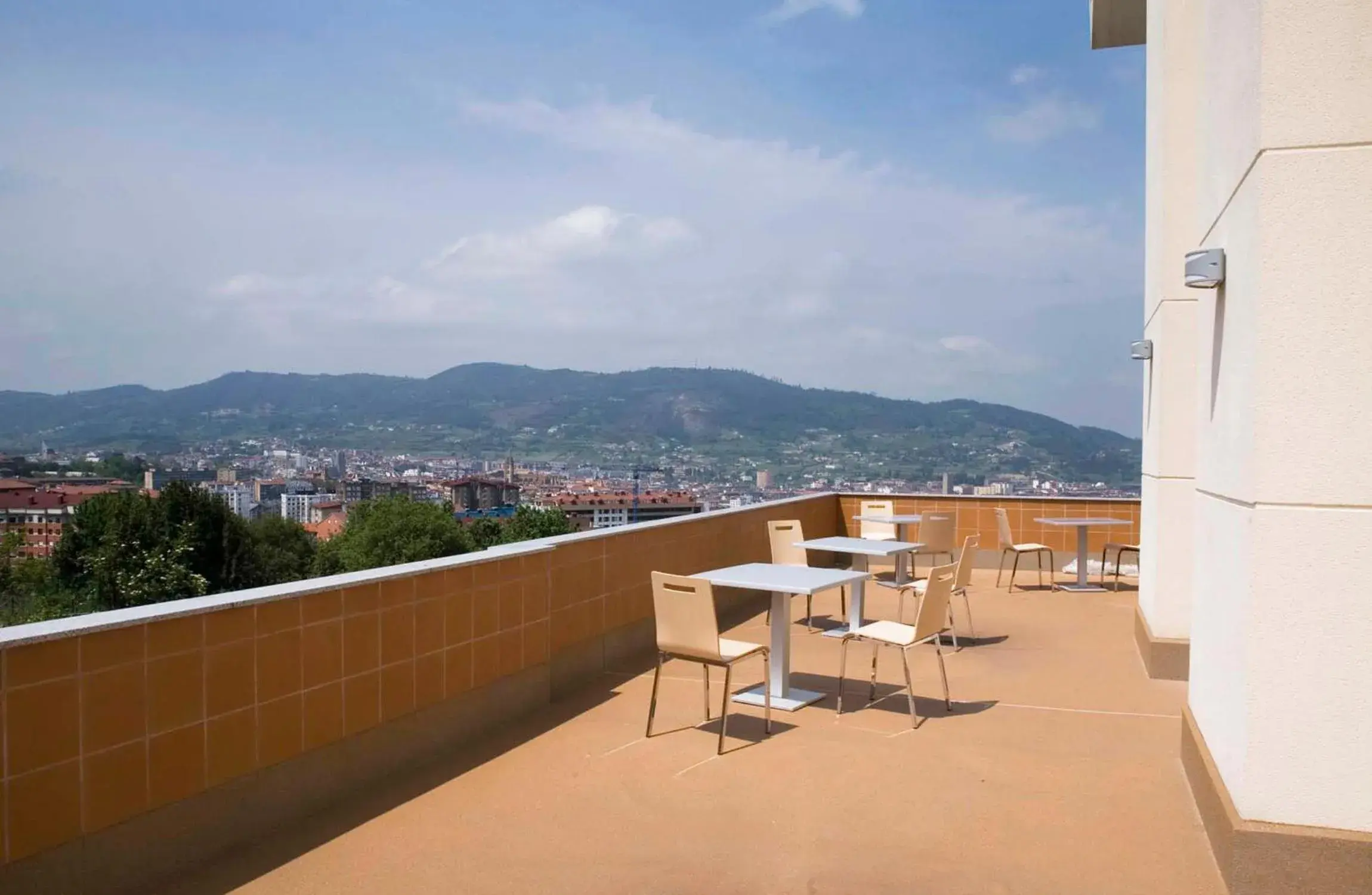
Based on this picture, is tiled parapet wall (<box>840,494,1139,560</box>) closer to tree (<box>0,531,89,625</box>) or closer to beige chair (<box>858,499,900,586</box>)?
beige chair (<box>858,499,900,586</box>)

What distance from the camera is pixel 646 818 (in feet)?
12.7

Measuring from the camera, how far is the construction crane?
183 ft

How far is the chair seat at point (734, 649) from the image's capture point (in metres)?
4.78

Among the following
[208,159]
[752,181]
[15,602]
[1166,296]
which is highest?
[208,159]

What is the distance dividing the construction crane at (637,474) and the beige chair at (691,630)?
4371 cm

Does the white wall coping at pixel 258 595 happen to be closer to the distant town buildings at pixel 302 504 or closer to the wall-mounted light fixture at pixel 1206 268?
the wall-mounted light fixture at pixel 1206 268

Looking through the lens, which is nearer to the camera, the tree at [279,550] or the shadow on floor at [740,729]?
the shadow on floor at [740,729]

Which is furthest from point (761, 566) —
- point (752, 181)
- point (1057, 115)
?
point (752, 181)

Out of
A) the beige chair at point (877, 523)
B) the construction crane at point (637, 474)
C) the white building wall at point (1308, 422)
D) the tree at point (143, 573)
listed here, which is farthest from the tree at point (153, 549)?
the white building wall at point (1308, 422)

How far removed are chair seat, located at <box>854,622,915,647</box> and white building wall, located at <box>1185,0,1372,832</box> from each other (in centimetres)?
218

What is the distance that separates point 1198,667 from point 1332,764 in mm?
1200

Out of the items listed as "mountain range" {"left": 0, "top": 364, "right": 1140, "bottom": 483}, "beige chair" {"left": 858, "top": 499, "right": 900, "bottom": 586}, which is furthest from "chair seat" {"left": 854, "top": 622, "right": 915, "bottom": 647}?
"mountain range" {"left": 0, "top": 364, "right": 1140, "bottom": 483}

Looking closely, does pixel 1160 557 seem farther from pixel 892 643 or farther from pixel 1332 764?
pixel 1332 764

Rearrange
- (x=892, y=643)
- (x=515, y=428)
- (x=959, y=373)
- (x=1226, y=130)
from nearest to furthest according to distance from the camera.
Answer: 1. (x=1226, y=130)
2. (x=892, y=643)
3. (x=959, y=373)
4. (x=515, y=428)
